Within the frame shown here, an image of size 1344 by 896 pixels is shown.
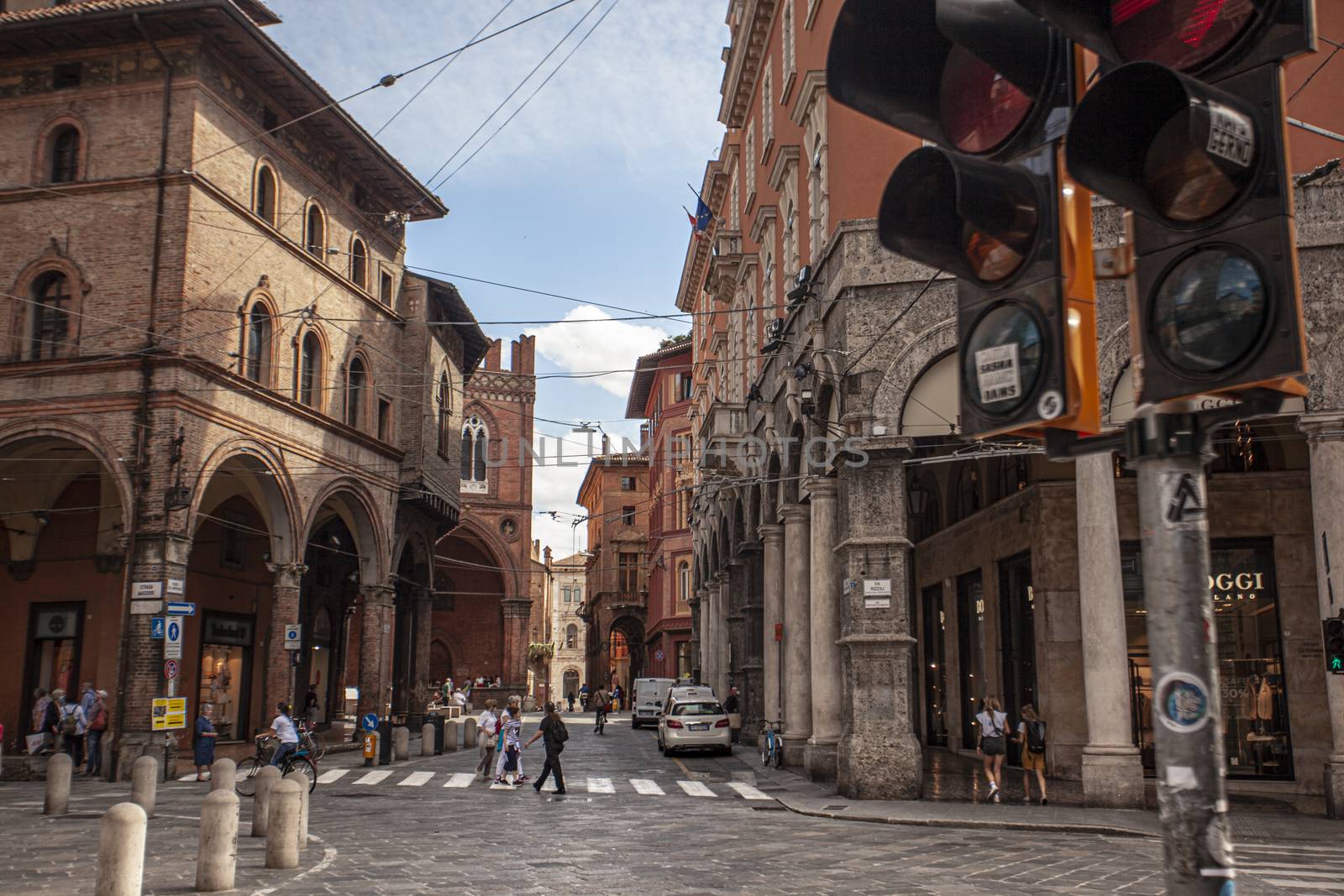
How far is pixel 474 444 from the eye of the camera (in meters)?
60.9

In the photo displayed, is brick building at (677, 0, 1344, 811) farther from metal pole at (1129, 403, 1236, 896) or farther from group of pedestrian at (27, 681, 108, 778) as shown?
metal pole at (1129, 403, 1236, 896)

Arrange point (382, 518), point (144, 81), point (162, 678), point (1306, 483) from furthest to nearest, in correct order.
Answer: point (382, 518), point (144, 81), point (162, 678), point (1306, 483)

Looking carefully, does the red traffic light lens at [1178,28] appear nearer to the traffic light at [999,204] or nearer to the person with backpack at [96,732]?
the traffic light at [999,204]

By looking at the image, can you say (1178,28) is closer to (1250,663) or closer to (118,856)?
(118,856)

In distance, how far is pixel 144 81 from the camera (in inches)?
971

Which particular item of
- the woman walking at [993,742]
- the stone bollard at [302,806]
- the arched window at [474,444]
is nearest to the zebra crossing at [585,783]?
the woman walking at [993,742]

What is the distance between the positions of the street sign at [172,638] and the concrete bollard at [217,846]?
1304 cm

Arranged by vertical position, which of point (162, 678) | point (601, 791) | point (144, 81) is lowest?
point (601, 791)

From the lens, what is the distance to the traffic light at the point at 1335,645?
1458 centimetres

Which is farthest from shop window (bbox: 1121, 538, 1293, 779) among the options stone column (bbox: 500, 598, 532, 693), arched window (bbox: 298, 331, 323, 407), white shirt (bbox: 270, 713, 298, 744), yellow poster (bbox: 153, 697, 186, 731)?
stone column (bbox: 500, 598, 532, 693)

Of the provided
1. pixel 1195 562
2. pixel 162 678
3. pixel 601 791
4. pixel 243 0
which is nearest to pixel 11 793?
pixel 162 678

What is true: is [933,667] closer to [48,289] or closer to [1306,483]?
[1306,483]

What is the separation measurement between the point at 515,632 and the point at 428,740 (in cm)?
2843

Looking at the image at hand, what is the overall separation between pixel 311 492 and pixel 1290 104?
21.7 m
